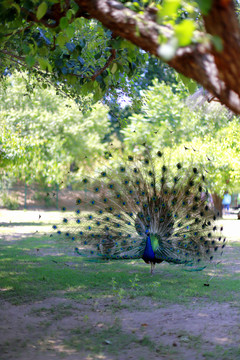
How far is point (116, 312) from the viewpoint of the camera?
6.27 meters

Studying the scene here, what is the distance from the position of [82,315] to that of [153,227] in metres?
2.97

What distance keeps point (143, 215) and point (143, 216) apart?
2cm

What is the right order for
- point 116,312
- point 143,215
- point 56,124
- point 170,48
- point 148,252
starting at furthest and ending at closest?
point 56,124 → point 143,215 → point 148,252 → point 116,312 → point 170,48

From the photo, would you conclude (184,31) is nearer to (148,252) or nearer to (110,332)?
(110,332)

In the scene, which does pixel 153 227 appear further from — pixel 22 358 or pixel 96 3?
pixel 96 3

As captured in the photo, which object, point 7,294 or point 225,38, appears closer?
A: point 225,38

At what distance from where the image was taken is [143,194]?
8.89 metres

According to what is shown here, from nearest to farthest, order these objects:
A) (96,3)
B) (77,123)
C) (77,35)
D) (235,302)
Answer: (96,3) < (235,302) < (77,35) < (77,123)

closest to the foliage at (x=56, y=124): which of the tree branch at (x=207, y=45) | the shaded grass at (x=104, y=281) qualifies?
the shaded grass at (x=104, y=281)

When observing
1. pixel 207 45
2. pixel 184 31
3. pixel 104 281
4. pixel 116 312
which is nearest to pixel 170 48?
pixel 184 31

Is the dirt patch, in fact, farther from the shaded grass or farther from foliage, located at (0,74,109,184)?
foliage, located at (0,74,109,184)

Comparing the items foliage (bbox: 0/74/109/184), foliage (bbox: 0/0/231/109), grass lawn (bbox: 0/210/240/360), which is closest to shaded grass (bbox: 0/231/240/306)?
grass lawn (bbox: 0/210/240/360)

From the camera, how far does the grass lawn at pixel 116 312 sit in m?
4.82

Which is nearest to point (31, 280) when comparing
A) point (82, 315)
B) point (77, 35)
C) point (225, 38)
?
point (82, 315)
